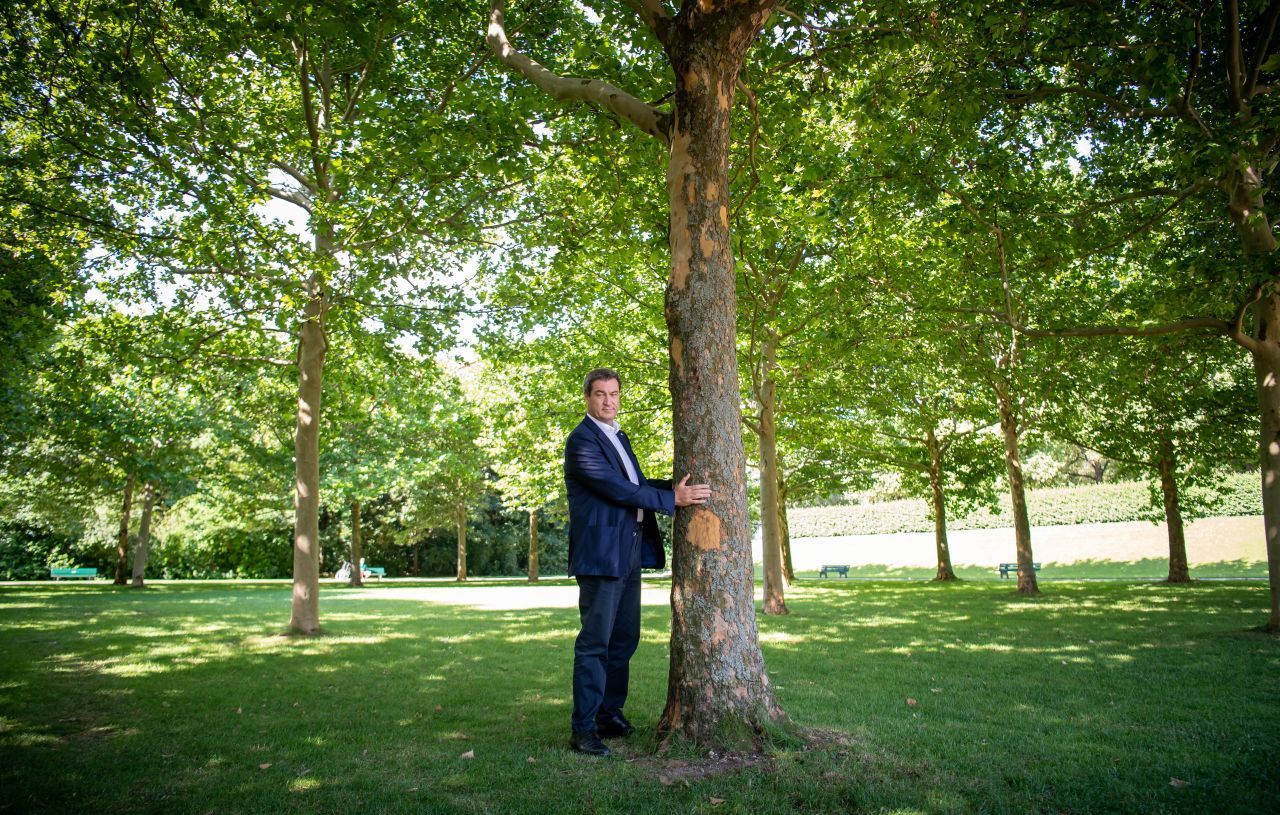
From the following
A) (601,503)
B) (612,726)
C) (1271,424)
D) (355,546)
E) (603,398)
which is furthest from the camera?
(355,546)

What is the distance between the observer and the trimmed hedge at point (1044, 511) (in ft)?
103

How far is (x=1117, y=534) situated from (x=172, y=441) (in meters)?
38.9

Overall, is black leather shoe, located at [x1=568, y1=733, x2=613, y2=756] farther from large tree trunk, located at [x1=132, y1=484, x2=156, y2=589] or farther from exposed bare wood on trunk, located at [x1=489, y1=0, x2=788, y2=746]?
large tree trunk, located at [x1=132, y1=484, x2=156, y2=589]

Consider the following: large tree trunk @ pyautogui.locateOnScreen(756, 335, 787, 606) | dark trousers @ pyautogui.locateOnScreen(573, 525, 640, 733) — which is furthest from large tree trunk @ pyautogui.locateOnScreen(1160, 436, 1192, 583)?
dark trousers @ pyautogui.locateOnScreen(573, 525, 640, 733)

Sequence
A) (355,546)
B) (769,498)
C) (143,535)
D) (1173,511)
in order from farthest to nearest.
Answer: (355,546)
(143,535)
(1173,511)
(769,498)

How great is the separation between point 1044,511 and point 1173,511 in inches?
758

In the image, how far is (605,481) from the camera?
4684 mm

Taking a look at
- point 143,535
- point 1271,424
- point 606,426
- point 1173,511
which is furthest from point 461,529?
point 606,426

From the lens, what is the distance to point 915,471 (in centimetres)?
2672

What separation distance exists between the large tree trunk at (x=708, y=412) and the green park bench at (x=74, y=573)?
45752mm

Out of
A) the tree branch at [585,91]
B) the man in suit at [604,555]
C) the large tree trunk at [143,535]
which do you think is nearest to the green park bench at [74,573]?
the large tree trunk at [143,535]

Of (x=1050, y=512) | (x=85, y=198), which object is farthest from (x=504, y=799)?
(x=1050, y=512)

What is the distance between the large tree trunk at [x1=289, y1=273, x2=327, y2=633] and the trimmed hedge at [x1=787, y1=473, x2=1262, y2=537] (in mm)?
21555

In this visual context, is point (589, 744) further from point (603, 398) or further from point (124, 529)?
point (124, 529)
